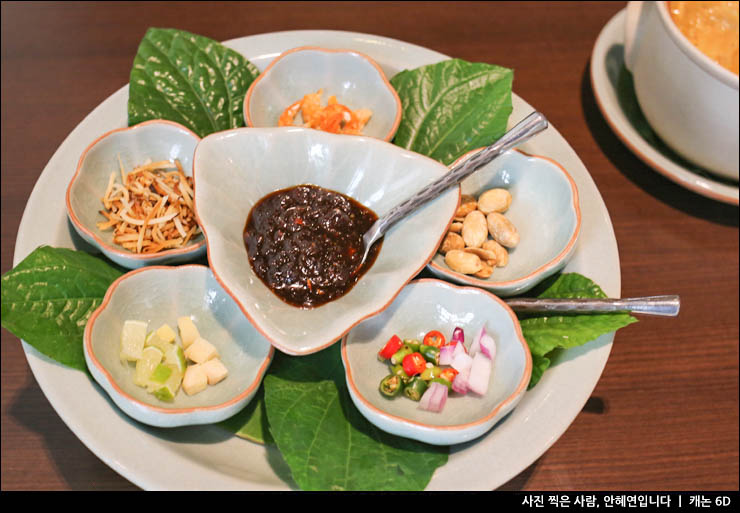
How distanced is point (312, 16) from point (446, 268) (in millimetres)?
1761

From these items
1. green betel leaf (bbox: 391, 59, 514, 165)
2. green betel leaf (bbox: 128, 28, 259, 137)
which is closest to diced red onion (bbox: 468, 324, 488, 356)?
green betel leaf (bbox: 391, 59, 514, 165)

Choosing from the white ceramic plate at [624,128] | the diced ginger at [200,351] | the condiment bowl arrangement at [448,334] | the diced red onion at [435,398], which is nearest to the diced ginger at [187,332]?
the diced ginger at [200,351]

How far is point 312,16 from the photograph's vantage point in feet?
10.0

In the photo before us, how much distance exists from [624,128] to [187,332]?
1.84 m

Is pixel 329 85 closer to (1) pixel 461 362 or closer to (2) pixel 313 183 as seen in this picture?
(2) pixel 313 183

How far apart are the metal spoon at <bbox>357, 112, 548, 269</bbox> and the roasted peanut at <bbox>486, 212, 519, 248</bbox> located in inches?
8.3

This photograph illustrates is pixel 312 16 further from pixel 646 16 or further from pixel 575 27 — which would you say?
pixel 646 16

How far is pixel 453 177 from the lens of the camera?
188 centimetres

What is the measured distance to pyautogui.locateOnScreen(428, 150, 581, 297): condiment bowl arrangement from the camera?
6.14ft

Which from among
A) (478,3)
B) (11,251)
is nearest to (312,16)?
(478,3)

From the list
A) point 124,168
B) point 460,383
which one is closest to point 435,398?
point 460,383

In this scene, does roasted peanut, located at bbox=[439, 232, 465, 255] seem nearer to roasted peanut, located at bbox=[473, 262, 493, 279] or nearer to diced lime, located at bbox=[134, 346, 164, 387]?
roasted peanut, located at bbox=[473, 262, 493, 279]

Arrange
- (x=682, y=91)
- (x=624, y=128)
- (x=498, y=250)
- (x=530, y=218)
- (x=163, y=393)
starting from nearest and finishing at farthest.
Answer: (x=163, y=393) < (x=498, y=250) < (x=530, y=218) < (x=682, y=91) < (x=624, y=128)

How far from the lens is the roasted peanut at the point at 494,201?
2.06 m
